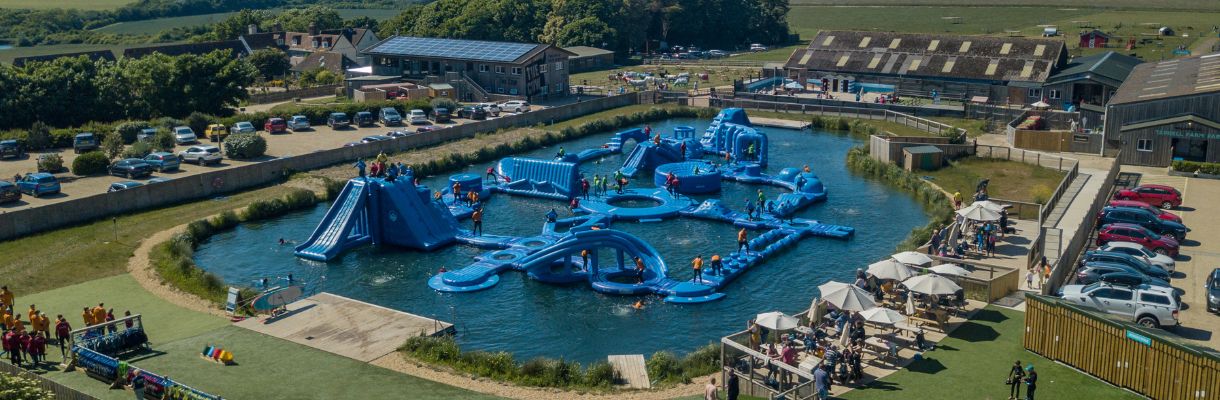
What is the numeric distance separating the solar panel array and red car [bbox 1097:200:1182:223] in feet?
188

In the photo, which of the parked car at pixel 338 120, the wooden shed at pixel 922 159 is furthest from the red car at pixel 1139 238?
the parked car at pixel 338 120

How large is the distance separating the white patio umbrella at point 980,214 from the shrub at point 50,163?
5294cm

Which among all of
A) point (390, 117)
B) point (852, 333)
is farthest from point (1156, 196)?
point (390, 117)

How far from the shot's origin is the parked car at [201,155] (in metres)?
68.7

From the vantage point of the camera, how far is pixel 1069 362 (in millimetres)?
33406

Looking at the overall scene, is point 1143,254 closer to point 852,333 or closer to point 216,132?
point 852,333

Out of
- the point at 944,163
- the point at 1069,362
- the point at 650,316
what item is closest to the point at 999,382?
the point at 1069,362

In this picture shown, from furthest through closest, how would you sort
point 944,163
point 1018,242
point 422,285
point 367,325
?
point 944,163
point 1018,242
point 422,285
point 367,325

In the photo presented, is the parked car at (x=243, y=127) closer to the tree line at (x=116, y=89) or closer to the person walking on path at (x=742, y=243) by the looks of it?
the tree line at (x=116, y=89)

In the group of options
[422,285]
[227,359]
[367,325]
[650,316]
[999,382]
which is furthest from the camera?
[422,285]

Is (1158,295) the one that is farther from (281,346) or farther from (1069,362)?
(281,346)

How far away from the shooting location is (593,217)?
181 ft

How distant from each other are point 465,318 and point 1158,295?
2481cm

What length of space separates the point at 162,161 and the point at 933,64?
65.1 m
